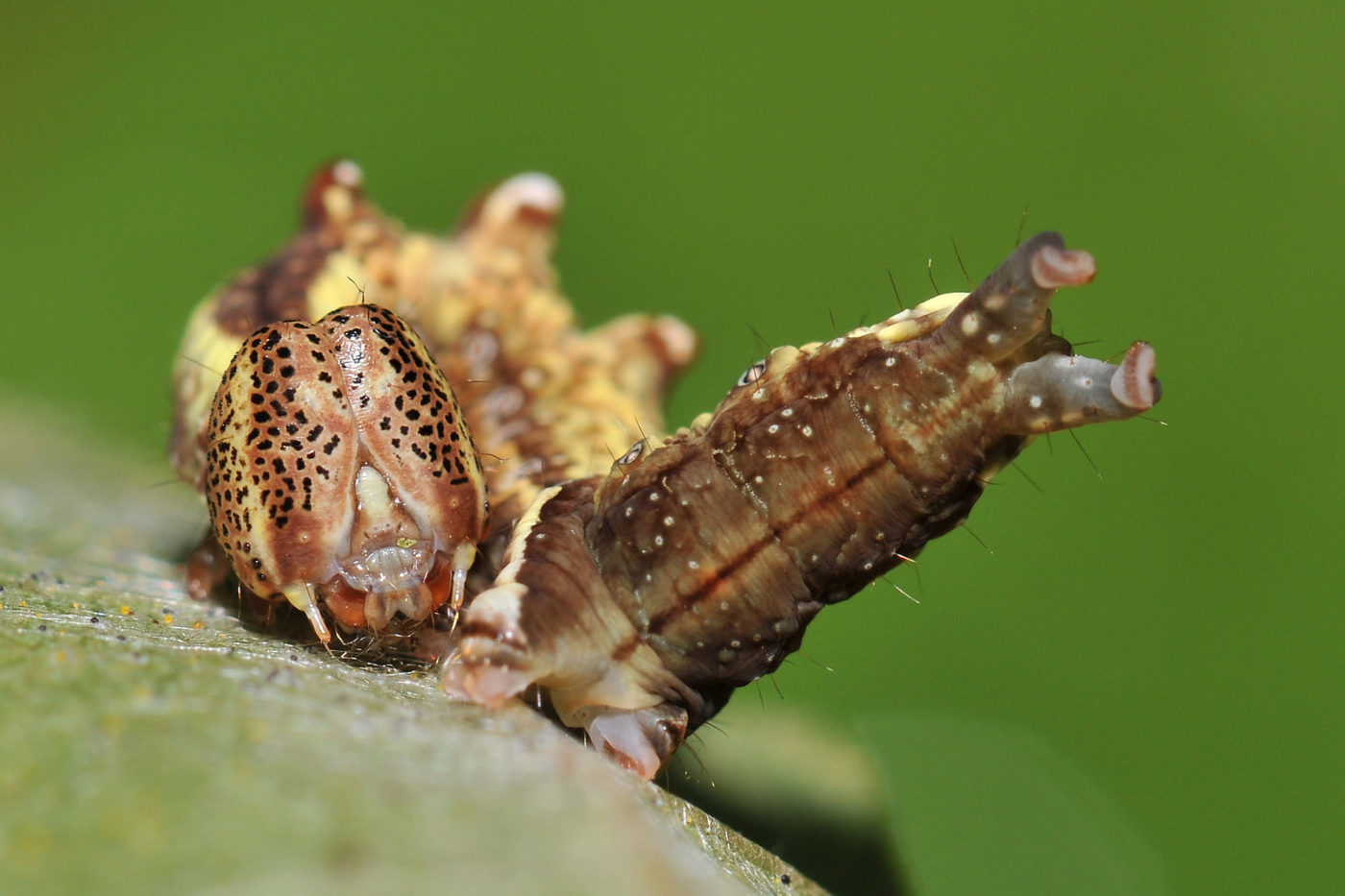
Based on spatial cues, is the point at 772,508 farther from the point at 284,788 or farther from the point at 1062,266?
the point at 284,788

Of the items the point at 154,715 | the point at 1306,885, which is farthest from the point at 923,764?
the point at 154,715

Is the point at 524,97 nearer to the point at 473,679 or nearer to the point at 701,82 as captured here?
the point at 701,82

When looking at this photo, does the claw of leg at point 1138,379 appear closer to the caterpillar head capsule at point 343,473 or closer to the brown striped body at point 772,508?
the brown striped body at point 772,508

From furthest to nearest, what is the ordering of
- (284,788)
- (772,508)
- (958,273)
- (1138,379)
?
(958,273) < (772,508) < (1138,379) < (284,788)

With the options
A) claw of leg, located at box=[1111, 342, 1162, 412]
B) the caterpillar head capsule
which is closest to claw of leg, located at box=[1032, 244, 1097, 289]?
claw of leg, located at box=[1111, 342, 1162, 412]

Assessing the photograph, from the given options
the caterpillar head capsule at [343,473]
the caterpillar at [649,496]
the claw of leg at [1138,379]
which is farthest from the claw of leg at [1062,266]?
the caterpillar head capsule at [343,473]

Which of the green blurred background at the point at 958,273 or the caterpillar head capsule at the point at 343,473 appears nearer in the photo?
the caterpillar head capsule at the point at 343,473

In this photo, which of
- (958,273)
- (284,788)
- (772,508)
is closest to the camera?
(284,788)

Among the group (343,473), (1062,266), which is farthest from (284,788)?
(1062,266)

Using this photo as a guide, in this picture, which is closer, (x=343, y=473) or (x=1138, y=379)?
(x=1138, y=379)
